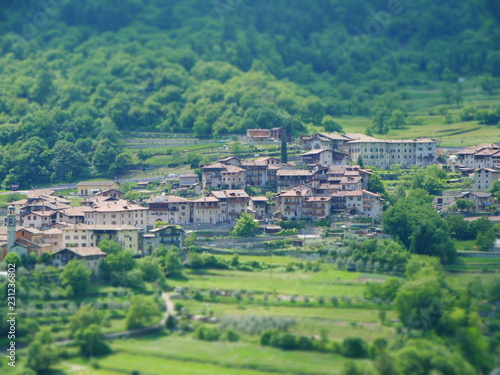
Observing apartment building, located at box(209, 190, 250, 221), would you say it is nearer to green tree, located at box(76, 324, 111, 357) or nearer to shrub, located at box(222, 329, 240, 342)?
shrub, located at box(222, 329, 240, 342)

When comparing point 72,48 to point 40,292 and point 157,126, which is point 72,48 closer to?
point 157,126

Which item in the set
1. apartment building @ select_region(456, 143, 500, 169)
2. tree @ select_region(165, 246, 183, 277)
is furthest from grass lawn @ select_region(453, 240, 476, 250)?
tree @ select_region(165, 246, 183, 277)

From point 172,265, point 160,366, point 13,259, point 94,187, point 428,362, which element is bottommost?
point 160,366

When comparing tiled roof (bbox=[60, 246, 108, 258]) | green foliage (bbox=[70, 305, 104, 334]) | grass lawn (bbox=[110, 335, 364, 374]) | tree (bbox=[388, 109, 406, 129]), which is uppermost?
tree (bbox=[388, 109, 406, 129])

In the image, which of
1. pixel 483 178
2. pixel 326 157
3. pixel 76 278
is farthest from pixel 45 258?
pixel 483 178

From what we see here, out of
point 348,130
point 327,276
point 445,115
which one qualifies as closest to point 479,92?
point 445,115

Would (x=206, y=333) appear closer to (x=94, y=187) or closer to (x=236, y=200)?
(x=236, y=200)

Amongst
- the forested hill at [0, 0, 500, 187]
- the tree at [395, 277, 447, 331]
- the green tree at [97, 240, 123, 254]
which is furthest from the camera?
the forested hill at [0, 0, 500, 187]
